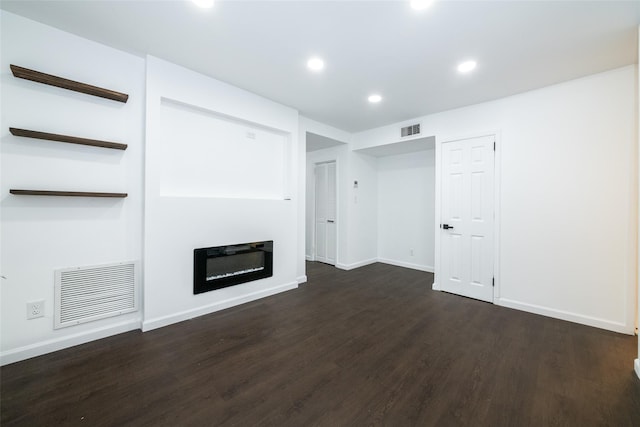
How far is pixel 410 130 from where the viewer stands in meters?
4.26

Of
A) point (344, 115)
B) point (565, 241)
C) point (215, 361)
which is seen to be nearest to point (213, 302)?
point (215, 361)

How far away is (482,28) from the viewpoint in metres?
2.10

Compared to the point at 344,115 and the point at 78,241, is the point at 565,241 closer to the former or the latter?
the point at 344,115

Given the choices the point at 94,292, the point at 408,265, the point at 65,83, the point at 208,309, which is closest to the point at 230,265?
the point at 208,309

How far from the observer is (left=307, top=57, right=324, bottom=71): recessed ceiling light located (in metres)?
2.59

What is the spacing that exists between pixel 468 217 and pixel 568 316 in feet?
4.99

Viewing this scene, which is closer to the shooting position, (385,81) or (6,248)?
(6,248)

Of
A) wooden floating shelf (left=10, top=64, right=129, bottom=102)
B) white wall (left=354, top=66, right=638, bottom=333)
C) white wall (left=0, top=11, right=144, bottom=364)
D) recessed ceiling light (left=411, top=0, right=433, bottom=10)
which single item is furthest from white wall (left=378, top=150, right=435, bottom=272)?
wooden floating shelf (left=10, top=64, right=129, bottom=102)

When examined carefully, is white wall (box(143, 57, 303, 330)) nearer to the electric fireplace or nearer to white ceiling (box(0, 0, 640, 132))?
the electric fireplace

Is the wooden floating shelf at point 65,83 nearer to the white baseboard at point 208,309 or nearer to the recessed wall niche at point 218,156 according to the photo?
the recessed wall niche at point 218,156

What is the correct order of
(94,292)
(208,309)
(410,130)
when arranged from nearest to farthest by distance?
1. (94,292)
2. (208,309)
3. (410,130)

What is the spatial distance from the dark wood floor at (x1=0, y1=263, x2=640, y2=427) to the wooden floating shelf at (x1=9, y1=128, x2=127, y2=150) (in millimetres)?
1826

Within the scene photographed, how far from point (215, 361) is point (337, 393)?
1054 millimetres

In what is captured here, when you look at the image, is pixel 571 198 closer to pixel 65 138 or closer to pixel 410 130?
pixel 410 130
